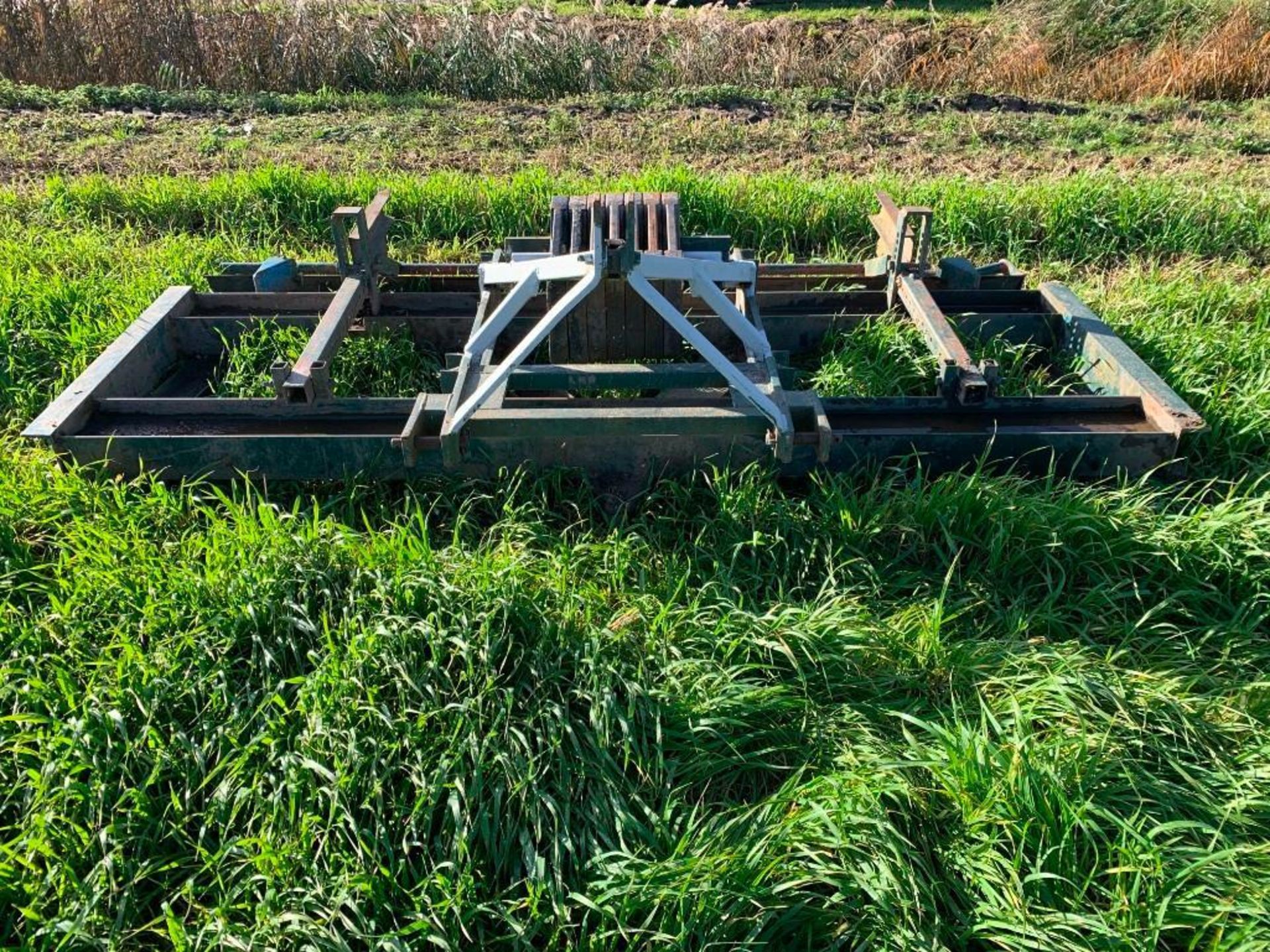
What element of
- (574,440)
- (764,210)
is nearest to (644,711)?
(574,440)

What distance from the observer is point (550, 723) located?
2520mm

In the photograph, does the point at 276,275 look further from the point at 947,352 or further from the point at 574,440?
the point at 947,352

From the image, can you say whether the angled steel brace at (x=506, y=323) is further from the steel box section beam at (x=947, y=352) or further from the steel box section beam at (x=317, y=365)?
the steel box section beam at (x=947, y=352)

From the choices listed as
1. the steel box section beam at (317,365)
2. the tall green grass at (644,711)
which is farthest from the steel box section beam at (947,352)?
the steel box section beam at (317,365)

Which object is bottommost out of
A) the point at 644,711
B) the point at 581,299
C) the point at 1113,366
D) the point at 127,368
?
the point at 644,711

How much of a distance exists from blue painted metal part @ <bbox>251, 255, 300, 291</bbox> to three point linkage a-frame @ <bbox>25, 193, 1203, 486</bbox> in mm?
336

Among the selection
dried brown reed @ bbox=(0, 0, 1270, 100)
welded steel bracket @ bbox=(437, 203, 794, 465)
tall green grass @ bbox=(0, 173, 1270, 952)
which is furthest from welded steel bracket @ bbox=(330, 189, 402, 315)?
dried brown reed @ bbox=(0, 0, 1270, 100)

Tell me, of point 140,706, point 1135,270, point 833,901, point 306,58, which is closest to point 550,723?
point 833,901

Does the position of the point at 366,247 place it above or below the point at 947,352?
above

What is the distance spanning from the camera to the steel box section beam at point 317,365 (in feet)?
12.0

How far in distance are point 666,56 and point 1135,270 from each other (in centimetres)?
827

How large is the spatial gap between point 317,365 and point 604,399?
1224mm

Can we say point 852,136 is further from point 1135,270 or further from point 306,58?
point 306,58

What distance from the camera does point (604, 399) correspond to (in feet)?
12.4
